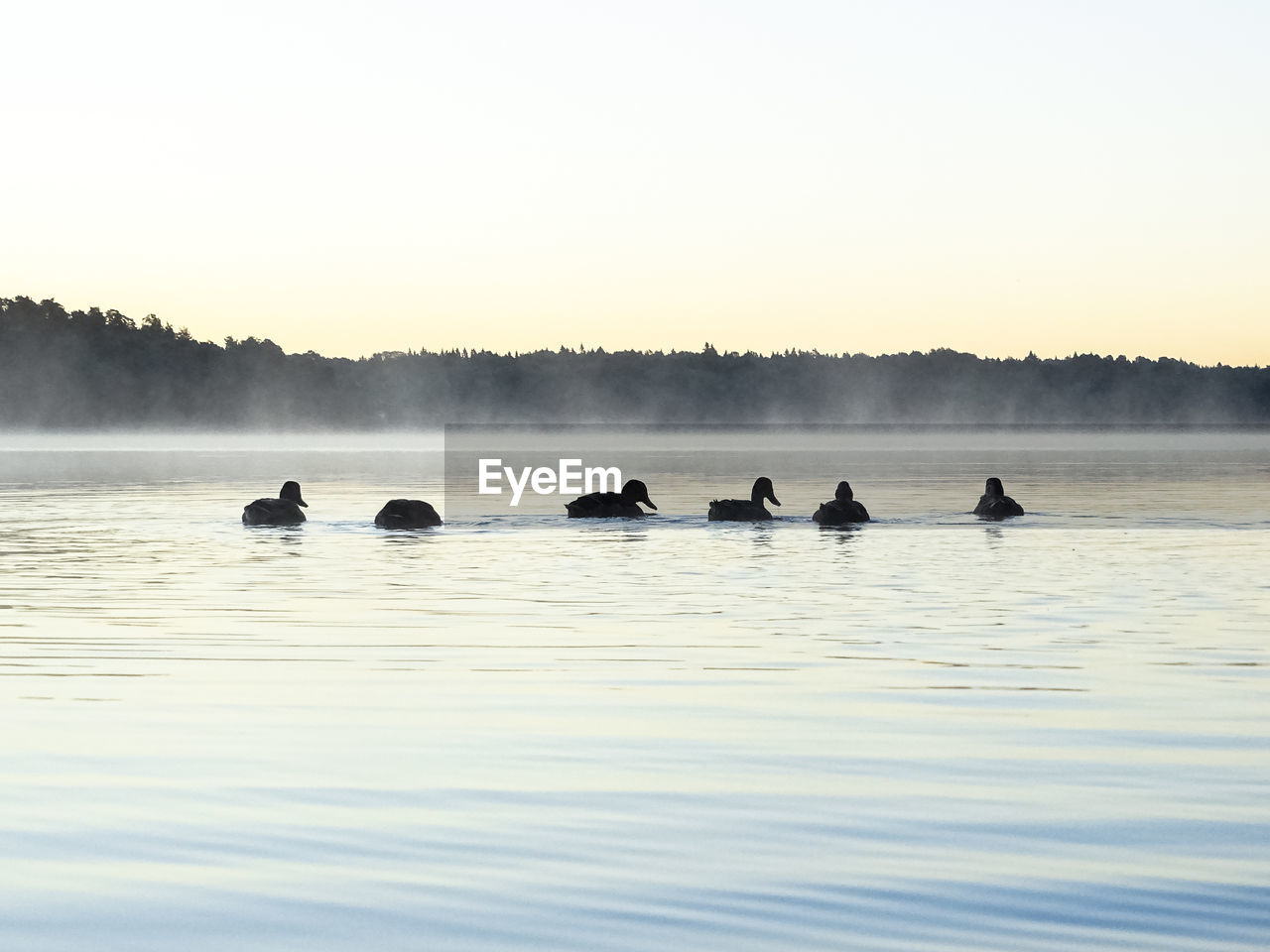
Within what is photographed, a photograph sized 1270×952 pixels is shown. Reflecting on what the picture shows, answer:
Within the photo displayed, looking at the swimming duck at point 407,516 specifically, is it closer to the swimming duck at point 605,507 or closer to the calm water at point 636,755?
the swimming duck at point 605,507

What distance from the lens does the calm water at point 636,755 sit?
7.27 m

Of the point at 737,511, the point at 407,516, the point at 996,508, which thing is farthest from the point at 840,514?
the point at 407,516

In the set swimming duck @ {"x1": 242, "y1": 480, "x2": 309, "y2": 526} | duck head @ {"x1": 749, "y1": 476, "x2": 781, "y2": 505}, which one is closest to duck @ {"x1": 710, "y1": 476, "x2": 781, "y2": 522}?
duck head @ {"x1": 749, "y1": 476, "x2": 781, "y2": 505}

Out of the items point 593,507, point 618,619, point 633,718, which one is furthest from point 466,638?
point 593,507

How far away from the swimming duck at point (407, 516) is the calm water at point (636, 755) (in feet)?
20.1

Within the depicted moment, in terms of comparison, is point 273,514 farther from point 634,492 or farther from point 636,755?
point 636,755

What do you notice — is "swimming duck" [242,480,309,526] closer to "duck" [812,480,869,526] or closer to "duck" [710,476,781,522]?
"duck" [710,476,781,522]

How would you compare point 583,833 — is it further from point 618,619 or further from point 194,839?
point 618,619

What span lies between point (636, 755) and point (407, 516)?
19.7 metres

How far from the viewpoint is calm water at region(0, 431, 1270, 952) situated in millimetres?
7273

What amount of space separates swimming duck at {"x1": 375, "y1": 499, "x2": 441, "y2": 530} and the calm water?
6.12 metres

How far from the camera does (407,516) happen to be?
2977cm

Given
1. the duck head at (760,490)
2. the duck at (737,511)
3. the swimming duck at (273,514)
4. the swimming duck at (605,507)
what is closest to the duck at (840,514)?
the duck at (737,511)

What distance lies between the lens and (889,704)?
1216 centimetres
